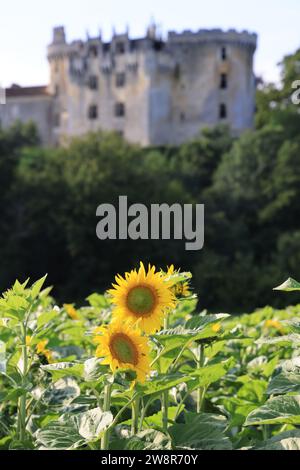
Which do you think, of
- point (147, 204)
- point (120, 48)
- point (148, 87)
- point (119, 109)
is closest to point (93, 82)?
point (119, 109)

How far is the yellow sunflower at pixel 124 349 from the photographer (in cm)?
153

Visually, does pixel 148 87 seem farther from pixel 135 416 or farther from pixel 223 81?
pixel 135 416

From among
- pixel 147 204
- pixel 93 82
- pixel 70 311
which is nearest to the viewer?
pixel 70 311

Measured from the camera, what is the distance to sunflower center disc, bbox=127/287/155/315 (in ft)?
5.35

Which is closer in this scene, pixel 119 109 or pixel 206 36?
pixel 206 36

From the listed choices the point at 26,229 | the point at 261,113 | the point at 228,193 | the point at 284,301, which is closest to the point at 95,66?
the point at 261,113

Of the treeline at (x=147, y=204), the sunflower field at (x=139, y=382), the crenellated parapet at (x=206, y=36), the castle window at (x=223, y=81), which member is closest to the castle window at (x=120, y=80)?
the crenellated parapet at (x=206, y=36)

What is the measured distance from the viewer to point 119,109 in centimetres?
4134

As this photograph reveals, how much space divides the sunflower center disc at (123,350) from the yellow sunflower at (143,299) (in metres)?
0.07

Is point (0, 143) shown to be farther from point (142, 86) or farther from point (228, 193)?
point (142, 86)

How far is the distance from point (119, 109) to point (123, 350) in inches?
1584

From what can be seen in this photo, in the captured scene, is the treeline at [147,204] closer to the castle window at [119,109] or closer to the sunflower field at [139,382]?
the castle window at [119,109]

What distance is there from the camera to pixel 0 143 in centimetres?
2683

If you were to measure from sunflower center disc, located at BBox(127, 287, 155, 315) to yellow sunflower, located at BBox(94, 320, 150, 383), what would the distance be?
0.07 metres
